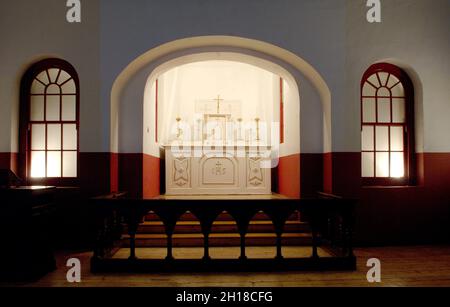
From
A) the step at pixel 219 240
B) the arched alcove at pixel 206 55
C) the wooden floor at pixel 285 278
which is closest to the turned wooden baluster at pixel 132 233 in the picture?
the wooden floor at pixel 285 278

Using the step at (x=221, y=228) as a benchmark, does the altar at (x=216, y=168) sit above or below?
above

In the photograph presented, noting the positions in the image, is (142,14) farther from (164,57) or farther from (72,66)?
(72,66)

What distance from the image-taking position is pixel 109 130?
20.9 feet

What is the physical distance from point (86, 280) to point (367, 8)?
18.6 feet

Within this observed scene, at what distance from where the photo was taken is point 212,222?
5309 mm

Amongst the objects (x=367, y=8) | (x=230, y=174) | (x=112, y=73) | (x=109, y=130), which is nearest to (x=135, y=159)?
(x=109, y=130)

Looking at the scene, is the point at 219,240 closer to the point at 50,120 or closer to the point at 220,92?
the point at 50,120

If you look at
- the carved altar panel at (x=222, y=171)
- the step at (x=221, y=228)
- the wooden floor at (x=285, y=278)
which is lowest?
the wooden floor at (x=285, y=278)

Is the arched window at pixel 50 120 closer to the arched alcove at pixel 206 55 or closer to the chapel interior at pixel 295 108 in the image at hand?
the chapel interior at pixel 295 108

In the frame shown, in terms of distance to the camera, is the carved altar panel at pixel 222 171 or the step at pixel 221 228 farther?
the carved altar panel at pixel 222 171

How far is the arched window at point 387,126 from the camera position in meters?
6.82

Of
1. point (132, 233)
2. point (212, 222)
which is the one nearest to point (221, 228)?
point (212, 222)

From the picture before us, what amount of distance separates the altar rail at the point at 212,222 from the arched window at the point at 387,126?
6.03ft

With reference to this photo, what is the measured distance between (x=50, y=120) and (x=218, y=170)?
345 cm
